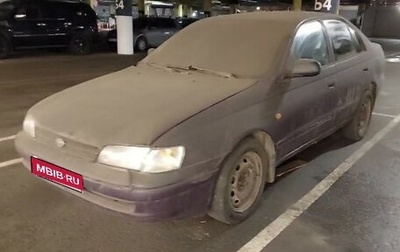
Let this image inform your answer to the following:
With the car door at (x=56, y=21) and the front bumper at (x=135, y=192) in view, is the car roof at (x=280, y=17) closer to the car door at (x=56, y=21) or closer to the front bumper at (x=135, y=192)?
the front bumper at (x=135, y=192)

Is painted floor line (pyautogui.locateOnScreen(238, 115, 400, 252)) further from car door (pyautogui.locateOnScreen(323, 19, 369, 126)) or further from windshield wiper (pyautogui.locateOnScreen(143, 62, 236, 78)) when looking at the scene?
windshield wiper (pyautogui.locateOnScreen(143, 62, 236, 78))

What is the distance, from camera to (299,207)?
11.8ft

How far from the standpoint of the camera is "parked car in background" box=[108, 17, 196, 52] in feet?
59.9

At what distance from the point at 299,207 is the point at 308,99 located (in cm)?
98

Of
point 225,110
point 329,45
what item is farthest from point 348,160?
point 225,110

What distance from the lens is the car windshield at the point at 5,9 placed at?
528 inches

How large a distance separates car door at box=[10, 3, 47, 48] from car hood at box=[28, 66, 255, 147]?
11.6 metres

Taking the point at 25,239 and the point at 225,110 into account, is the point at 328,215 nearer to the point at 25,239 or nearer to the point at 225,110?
the point at 225,110

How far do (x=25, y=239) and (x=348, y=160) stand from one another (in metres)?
3.42

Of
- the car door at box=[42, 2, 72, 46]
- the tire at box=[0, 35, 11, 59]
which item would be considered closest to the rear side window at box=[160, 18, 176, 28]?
the car door at box=[42, 2, 72, 46]

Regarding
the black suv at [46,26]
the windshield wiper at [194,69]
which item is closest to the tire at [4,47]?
the black suv at [46,26]

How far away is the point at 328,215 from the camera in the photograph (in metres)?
3.45

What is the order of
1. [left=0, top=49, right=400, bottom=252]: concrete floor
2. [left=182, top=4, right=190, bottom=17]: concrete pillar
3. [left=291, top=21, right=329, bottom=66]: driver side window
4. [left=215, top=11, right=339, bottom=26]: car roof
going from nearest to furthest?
[left=0, top=49, right=400, bottom=252]: concrete floor
[left=291, top=21, right=329, bottom=66]: driver side window
[left=215, top=11, right=339, bottom=26]: car roof
[left=182, top=4, right=190, bottom=17]: concrete pillar

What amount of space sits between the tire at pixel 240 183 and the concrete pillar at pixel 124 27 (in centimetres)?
1408
